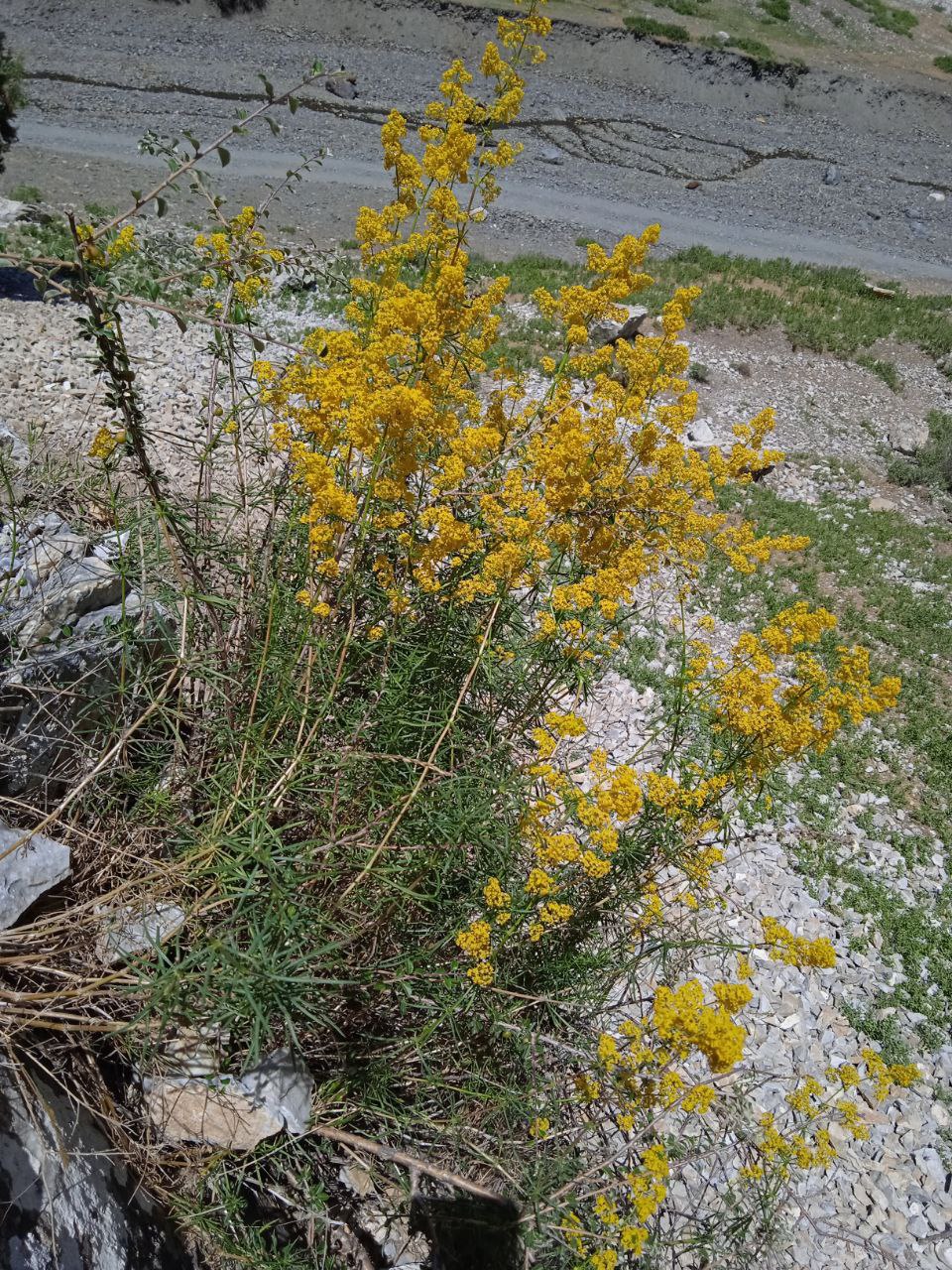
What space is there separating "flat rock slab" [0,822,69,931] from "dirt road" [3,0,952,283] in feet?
52.8

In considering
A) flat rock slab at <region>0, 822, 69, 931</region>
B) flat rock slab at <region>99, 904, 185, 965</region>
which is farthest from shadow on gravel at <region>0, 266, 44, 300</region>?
flat rock slab at <region>99, 904, 185, 965</region>

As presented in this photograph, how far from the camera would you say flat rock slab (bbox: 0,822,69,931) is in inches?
106

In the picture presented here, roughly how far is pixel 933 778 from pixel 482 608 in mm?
5489

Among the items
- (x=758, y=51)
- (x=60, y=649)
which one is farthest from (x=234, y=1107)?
(x=758, y=51)

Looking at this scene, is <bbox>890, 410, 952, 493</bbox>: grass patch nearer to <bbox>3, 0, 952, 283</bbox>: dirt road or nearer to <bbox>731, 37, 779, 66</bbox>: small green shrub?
<bbox>3, 0, 952, 283</bbox>: dirt road

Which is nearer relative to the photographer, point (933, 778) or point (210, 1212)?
point (210, 1212)

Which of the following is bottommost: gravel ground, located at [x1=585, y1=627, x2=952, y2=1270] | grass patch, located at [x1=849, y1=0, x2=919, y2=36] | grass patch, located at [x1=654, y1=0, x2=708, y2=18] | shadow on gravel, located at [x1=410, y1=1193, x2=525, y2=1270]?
gravel ground, located at [x1=585, y1=627, x2=952, y2=1270]

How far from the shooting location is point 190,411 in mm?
7359


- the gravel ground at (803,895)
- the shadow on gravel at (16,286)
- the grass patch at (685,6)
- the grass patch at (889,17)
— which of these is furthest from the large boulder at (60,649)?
the grass patch at (889,17)

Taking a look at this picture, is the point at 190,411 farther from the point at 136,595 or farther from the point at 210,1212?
the point at 210,1212

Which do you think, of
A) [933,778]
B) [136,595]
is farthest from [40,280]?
[933,778]

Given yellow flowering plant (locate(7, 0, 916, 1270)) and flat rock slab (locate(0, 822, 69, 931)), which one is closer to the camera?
yellow flowering plant (locate(7, 0, 916, 1270))

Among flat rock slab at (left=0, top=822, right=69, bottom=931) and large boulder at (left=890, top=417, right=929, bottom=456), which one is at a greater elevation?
large boulder at (left=890, top=417, right=929, bottom=456)

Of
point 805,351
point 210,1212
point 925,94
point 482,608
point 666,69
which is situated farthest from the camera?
point 925,94
